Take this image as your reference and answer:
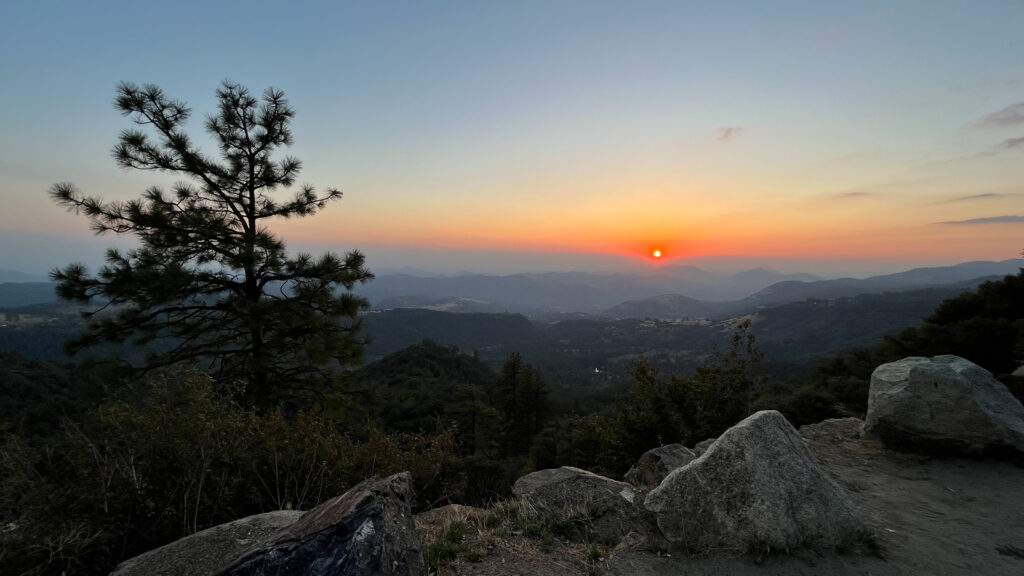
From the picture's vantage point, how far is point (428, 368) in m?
62.8

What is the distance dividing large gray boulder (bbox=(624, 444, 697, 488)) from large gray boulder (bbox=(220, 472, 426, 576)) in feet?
16.1

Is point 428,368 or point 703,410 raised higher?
point 703,410

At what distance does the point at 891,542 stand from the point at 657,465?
10.1 feet

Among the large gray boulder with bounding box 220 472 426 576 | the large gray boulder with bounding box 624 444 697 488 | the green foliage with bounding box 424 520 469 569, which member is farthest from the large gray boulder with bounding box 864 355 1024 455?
the large gray boulder with bounding box 220 472 426 576

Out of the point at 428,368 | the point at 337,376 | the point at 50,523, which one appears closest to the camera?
the point at 50,523

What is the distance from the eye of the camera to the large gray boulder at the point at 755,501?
422cm

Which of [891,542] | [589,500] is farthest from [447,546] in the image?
[891,542]

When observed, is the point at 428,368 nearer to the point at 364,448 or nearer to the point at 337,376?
the point at 337,376

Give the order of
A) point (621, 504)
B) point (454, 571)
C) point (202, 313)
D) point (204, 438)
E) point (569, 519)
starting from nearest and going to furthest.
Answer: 1. point (454, 571)
2. point (204, 438)
3. point (569, 519)
4. point (621, 504)
5. point (202, 313)

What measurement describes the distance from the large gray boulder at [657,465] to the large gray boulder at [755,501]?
2216 mm

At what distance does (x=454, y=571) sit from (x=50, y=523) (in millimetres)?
3356

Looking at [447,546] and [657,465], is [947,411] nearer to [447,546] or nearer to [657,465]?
[657,465]

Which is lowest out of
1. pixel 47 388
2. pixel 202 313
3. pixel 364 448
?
pixel 47 388

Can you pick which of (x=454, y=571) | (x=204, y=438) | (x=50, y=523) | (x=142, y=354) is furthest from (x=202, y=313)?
(x=454, y=571)
